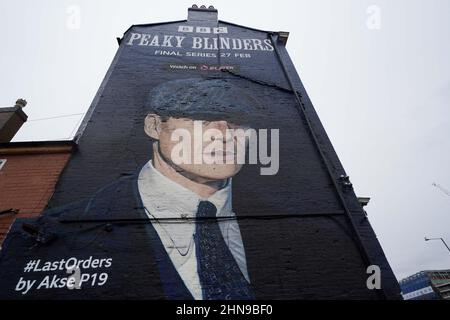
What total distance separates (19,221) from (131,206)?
1776 mm

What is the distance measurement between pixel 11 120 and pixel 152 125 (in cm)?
388

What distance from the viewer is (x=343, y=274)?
12.9ft

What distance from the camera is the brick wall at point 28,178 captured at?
4.61m

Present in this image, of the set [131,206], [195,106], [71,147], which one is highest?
[195,106]

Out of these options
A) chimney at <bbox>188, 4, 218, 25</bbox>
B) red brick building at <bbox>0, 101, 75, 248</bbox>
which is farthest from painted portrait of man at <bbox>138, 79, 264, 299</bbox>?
chimney at <bbox>188, 4, 218, 25</bbox>

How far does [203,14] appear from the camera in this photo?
10.8m

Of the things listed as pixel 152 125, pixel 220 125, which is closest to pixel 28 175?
pixel 152 125

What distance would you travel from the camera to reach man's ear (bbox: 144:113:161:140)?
5.78m

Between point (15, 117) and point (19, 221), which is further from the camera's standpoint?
point (15, 117)

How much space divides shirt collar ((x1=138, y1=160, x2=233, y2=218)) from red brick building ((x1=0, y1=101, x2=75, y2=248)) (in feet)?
5.50

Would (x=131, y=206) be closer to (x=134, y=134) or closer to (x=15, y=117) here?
(x=134, y=134)

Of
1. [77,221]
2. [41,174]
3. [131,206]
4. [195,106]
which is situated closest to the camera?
[77,221]

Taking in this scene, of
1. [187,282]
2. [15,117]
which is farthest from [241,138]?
[15,117]

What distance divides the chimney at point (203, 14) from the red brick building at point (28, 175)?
24.3 feet
